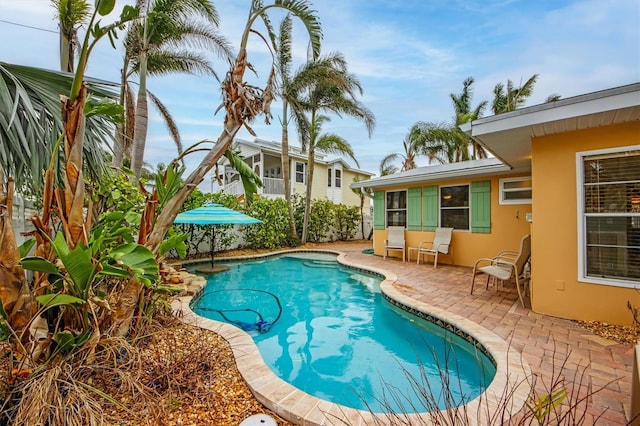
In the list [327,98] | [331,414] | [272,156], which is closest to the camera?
[331,414]

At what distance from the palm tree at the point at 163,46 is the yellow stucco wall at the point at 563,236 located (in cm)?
956

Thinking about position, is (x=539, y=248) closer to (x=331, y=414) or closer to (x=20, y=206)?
(x=331, y=414)

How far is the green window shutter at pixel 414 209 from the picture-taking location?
35.1 feet

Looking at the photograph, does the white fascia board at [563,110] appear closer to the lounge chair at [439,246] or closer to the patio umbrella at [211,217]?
the lounge chair at [439,246]

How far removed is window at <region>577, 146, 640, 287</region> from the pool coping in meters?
2.19

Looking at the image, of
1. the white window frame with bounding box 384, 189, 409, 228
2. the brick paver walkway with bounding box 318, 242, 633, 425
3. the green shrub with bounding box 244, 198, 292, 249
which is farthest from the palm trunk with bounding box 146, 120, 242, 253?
the green shrub with bounding box 244, 198, 292, 249

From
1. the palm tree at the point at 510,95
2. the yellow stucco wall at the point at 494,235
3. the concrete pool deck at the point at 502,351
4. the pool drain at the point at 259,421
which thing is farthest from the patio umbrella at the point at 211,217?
the palm tree at the point at 510,95

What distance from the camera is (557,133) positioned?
4.72m

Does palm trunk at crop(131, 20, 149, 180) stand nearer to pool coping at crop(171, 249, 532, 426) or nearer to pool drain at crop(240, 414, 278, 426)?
pool coping at crop(171, 249, 532, 426)

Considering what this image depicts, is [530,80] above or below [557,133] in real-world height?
above

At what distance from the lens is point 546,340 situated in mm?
3961

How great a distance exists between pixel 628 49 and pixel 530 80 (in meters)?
10.6

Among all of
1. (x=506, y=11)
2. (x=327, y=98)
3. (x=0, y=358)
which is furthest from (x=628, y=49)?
(x=0, y=358)

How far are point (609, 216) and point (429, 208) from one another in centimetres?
599
